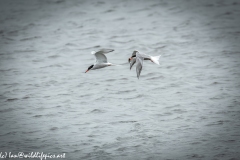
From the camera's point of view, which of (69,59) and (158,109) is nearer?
(158,109)

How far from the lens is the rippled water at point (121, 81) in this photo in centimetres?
1501

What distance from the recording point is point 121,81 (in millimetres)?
20141

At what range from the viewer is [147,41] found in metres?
25.6

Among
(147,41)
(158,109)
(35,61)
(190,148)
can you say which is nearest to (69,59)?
(35,61)

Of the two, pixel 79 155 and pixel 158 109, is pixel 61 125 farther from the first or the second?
pixel 158 109

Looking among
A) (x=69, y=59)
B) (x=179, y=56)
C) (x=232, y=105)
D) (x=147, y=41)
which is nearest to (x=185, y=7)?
(x=147, y=41)

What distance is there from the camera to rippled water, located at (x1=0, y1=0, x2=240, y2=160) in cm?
1501

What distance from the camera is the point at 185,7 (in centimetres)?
3108

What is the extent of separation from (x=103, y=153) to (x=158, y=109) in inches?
147

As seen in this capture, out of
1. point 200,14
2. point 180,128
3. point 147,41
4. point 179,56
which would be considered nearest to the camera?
point 180,128

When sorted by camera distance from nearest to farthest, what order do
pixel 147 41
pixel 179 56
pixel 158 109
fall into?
pixel 158 109 → pixel 179 56 → pixel 147 41

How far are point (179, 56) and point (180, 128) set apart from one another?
7981 mm

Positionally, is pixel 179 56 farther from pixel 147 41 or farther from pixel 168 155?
pixel 168 155

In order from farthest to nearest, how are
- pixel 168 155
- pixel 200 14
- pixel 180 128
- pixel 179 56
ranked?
pixel 200 14, pixel 179 56, pixel 180 128, pixel 168 155
